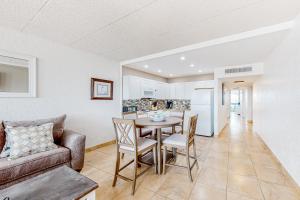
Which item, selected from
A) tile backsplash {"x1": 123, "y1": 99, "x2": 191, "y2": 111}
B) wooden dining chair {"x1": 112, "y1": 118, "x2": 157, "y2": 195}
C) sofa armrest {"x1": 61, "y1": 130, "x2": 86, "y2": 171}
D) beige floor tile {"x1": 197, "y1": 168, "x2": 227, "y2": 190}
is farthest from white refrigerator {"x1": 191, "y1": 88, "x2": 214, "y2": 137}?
sofa armrest {"x1": 61, "y1": 130, "x2": 86, "y2": 171}

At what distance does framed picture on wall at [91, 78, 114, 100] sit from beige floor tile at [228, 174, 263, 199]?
10.1ft

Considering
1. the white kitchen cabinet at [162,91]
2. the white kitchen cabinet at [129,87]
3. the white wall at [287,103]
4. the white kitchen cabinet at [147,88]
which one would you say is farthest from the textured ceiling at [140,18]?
the white kitchen cabinet at [162,91]

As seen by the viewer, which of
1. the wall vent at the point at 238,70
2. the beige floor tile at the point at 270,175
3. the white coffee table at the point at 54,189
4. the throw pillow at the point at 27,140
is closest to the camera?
the white coffee table at the point at 54,189

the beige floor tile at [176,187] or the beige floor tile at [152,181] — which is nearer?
the beige floor tile at [176,187]

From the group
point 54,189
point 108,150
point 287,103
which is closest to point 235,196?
point 287,103

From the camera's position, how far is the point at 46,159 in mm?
1910

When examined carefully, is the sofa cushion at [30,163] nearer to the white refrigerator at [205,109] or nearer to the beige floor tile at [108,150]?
the beige floor tile at [108,150]

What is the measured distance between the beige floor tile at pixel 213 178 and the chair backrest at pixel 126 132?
1149mm

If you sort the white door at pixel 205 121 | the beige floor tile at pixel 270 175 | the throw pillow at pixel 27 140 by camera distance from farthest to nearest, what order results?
1. the white door at pixel 205 121
2. the beige floor tile at pixel 270 175
3. the throw pillow at pixel 27 140

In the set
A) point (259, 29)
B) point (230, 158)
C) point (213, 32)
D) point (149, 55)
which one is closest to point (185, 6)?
point (213, 32)

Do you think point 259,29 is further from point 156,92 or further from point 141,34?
point 156,92

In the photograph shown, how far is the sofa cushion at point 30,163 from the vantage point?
5.30 ft

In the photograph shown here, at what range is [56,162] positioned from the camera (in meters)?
2.01

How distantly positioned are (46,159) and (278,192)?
308 centimetres
